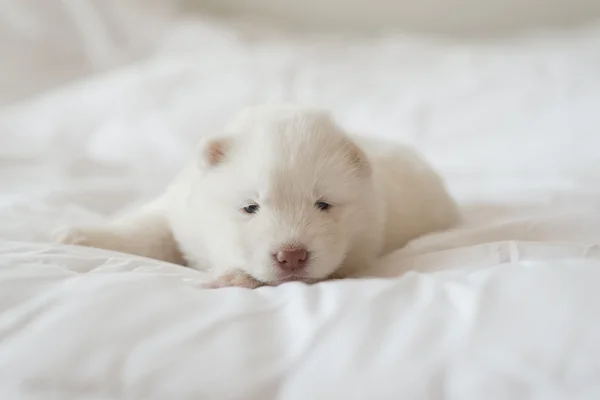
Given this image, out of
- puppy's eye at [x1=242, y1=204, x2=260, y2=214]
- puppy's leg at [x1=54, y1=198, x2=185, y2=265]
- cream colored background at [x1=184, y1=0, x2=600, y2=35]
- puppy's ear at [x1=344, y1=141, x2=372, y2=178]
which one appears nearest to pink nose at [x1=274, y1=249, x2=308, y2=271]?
puppy's eye at [x1=242, y1=204, x2=260, y2=214]

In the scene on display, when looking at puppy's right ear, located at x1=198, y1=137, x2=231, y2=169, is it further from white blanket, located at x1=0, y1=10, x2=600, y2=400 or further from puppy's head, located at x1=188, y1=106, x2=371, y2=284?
white blanket, located at x1=0, y1=10, x2=600, y2=400

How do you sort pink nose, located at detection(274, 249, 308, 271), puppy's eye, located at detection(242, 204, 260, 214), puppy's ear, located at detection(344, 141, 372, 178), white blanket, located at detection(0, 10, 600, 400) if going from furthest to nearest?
puppy's ear, located at detection(344, 141, 372, 178)
puppy's eye, located at detection(242, 204, 260, 214)
pink nose, located at detection(274, 249, 308, 271)
white blanket, located at detection(0, 10, 600, 400)

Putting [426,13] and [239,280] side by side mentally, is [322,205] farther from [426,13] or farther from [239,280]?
[426,13]

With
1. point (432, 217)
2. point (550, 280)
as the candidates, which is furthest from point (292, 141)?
point (550, 280)

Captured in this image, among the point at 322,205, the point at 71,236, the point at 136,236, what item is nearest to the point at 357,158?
the point at 322,205

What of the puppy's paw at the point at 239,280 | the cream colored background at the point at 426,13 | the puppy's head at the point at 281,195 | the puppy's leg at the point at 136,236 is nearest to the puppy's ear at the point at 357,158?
the puppy's head at the point at 281,195
